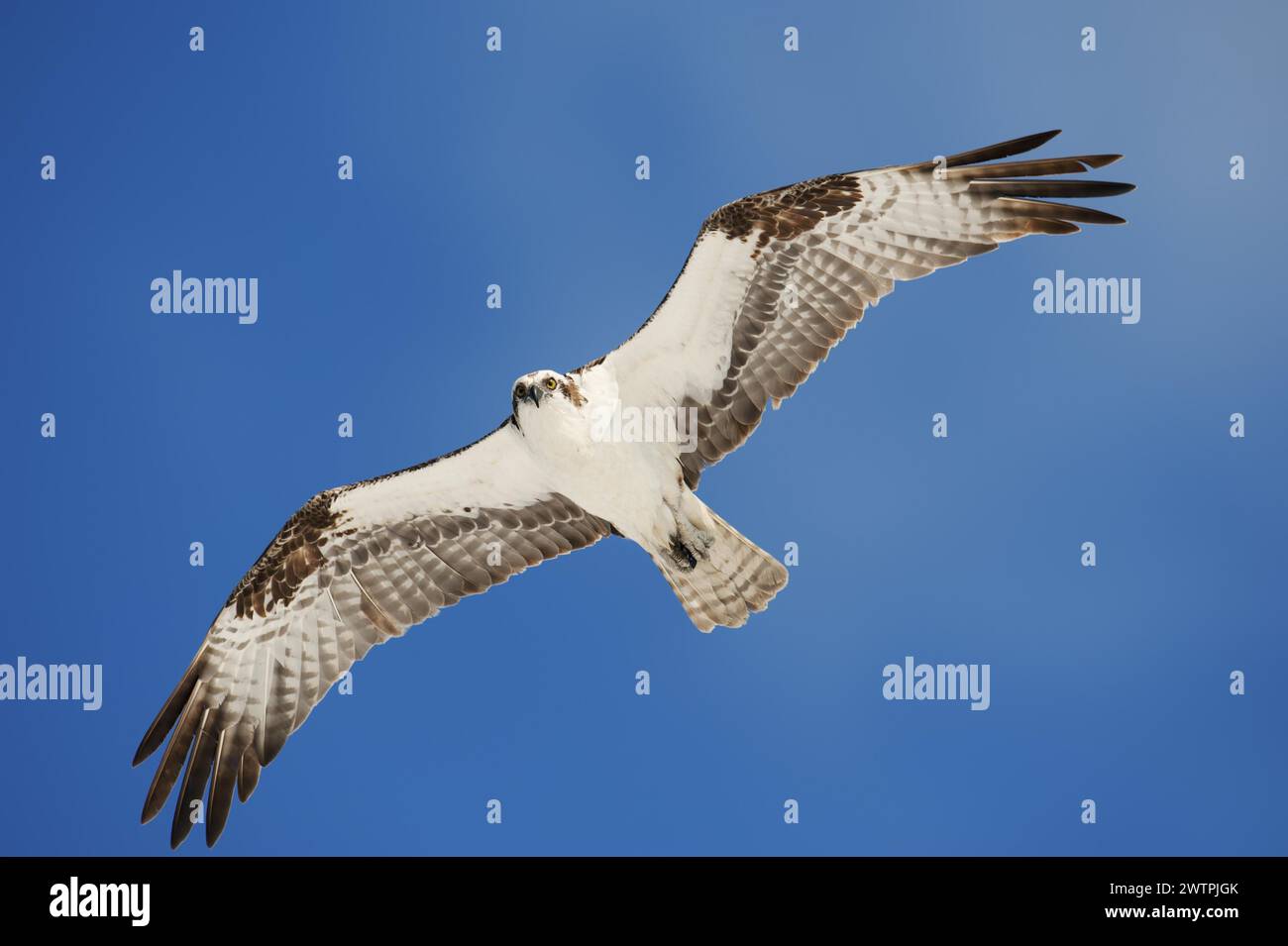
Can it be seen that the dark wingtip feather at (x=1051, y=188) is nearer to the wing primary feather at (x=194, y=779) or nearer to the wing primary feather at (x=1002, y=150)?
the wing primary feather at (x=1002, y=150)

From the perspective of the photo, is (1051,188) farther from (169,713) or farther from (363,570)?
(169,713)

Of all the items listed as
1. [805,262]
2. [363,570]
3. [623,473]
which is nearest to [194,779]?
[363,570]

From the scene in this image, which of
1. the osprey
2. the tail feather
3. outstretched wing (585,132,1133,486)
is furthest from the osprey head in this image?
the tail feather

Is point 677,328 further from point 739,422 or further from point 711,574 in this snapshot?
point 711,574

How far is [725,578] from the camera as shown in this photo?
34.6ft

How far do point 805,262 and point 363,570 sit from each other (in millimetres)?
4558

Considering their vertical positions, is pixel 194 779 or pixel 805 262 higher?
pixel 805 262

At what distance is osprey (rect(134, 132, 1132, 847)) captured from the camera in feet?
33.1

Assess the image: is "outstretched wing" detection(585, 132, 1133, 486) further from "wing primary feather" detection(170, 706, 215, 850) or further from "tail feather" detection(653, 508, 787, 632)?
"wing primary feather" detection(170, 706, 215, 850)

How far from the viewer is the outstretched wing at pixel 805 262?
396 inches

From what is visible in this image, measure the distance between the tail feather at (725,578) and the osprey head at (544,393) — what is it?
1.50 metres

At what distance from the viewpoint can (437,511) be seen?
11359 millimetres

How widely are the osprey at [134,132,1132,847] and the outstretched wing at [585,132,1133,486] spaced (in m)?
0.01

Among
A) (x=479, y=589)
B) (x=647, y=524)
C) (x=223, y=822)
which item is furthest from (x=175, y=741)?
(x=647, y=524)
